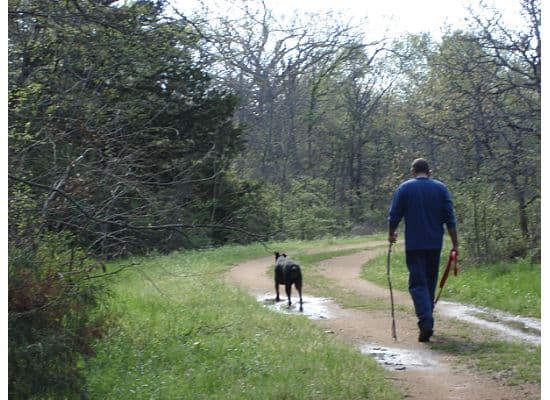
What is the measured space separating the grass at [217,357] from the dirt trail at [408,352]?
0.35 m

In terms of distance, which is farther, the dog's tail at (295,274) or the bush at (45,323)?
the dog's tail at (295,274)

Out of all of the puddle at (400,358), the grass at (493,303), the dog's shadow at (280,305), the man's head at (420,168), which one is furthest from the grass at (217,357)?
the man's head at (420,168)

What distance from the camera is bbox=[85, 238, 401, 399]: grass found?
715 cm

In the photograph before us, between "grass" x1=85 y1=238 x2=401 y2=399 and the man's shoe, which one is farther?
the man's shoe

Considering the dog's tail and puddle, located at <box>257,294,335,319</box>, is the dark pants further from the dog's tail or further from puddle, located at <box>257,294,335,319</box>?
the dog's tail

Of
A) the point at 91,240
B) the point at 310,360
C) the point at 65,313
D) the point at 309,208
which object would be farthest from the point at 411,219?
the point at 309,208

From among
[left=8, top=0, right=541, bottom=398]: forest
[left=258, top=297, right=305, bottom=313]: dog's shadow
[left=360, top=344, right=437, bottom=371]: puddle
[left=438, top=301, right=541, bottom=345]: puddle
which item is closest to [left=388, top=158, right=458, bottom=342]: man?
[left=360, top=344, right=437, bottom=371]: puddle

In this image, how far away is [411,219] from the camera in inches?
369

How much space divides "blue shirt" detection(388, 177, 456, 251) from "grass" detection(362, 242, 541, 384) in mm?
1319

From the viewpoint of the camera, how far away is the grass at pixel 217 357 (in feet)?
23.5

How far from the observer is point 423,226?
9312mm

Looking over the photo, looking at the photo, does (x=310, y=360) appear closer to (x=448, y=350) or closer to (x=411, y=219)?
(x=448, y=350)

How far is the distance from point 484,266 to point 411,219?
718 centimetres

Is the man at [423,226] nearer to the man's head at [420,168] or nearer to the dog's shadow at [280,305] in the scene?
the man's head at [420,168]
